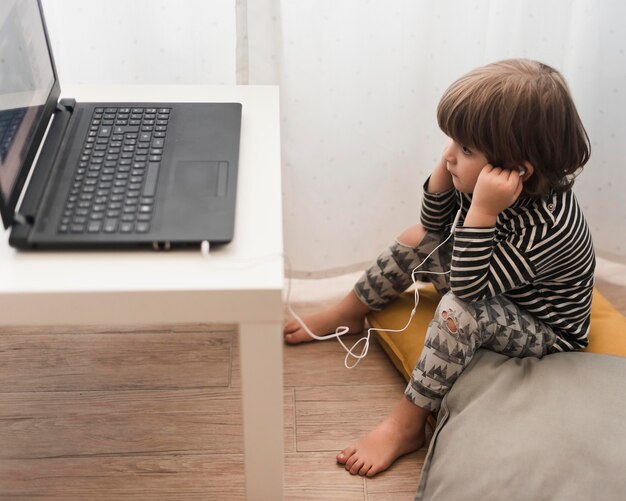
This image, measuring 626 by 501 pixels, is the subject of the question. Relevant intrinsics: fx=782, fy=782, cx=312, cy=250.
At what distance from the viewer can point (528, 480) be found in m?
1.17

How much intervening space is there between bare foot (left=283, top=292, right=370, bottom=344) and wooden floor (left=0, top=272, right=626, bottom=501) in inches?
1.1

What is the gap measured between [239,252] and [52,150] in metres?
0.35

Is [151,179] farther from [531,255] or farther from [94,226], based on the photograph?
[531,255]

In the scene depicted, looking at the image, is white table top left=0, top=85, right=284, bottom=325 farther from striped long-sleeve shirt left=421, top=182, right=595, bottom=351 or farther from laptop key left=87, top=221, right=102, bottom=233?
striped long-sleeve shirt left=421, top=182, right=595, bottom=351

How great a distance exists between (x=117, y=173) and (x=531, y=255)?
2.14 feet

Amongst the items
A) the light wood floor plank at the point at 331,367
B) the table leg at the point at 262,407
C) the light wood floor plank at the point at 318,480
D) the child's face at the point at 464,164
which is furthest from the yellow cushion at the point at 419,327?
the table leg at the point at 262,407

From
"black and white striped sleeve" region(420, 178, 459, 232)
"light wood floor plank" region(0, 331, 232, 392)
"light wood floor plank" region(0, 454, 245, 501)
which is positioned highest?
"black and white striped sleeve" region(420, 178, 459, 232)

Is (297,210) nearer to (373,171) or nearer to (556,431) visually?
(373,171)

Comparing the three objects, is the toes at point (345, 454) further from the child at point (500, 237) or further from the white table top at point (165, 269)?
the white table top at point (165, 269)

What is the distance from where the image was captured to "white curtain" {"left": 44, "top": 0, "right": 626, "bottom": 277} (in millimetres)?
1497

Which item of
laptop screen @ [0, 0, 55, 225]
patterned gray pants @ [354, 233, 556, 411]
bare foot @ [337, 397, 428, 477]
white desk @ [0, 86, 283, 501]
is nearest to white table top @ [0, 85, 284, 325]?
white desk @ [0, 86, 283, 501]

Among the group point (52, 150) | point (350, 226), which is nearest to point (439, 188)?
point (350, 226)

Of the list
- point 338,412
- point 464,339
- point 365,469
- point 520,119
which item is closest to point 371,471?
point 365,469

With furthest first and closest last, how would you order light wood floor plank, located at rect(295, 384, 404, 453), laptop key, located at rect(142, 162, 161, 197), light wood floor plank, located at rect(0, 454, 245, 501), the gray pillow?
light wood floor plank, located at rect(295, 384, 404, 453) → light wood floor plank, located at rect(0, 454, 245, 501) → the gray pillow → laptop key, located at rect(142, 162, 161, 197)
